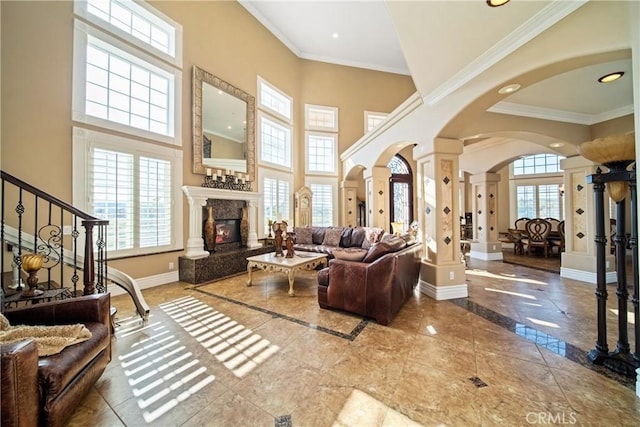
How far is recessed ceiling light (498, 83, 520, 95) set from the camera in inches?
107

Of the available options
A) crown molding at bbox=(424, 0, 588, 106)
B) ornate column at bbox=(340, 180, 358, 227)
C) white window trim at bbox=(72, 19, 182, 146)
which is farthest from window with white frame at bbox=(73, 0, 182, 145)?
ornate column at bbox=(340, 180, 358, 227)

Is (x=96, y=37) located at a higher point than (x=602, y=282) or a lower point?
higher

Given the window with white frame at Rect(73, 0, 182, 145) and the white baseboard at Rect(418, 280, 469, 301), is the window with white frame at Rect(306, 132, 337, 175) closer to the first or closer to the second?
the window with white frame at Rect(73, 0, 182, 145)

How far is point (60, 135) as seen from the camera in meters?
3.47

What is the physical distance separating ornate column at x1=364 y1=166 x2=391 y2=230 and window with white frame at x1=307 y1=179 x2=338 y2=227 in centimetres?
197

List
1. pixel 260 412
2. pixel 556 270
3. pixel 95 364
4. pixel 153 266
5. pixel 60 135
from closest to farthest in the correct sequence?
pixel 260 412 → pixel 95 364 → pixel 60 135 → pixel 153 266 → pixel 556 270

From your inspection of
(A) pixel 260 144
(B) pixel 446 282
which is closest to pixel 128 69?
(A) pixel 260 144

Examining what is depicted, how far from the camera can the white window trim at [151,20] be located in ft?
12.2

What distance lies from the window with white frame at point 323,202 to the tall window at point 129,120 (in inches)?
172

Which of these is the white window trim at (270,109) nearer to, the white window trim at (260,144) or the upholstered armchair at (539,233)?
the white window trim at (260,144)

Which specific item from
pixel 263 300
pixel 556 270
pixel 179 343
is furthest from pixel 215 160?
pixel 556 270

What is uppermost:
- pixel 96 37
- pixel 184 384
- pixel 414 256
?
pixel 96 37

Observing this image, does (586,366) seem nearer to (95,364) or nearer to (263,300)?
(263,300)

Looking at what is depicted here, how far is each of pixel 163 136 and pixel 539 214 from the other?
12.7m
